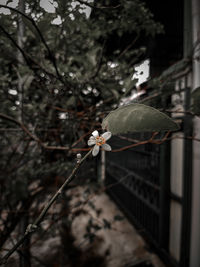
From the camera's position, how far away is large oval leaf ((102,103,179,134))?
0.47 ft

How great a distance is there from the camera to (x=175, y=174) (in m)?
1.44

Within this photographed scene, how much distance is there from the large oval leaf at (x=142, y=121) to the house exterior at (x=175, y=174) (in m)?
0.51

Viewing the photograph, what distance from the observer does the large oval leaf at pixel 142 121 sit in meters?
0.14

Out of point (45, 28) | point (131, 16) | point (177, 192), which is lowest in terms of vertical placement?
point (177, 192)

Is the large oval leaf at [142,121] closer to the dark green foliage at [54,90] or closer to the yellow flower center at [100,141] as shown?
the yellow flower center at [100,141]

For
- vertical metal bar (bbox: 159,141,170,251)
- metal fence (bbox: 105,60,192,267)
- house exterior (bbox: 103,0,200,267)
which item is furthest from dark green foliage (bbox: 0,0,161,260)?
vertical metal bar (bbox: 159,141,170,251)

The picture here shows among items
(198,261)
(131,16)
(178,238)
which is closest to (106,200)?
(178,238)

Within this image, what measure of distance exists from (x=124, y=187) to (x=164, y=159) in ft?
3.40

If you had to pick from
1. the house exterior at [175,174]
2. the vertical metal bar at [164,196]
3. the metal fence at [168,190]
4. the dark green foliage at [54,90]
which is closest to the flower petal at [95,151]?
the dark green foliage at [54,90]

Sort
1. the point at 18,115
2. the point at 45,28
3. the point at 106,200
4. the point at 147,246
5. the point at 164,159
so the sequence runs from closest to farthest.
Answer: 1. the point at 45,28
2. the point at 18,115
3. the point at 164,159
4. the point at 147,246
5. the point at 106,200

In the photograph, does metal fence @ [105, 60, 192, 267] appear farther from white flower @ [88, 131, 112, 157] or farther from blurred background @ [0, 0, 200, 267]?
white flower @ [88, 131, 112, 157]

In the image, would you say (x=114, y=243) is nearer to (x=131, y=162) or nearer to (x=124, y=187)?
(x=124, y=187)

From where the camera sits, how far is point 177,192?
1386mm

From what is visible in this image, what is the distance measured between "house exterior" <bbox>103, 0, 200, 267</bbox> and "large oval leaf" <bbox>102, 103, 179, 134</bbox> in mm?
506
